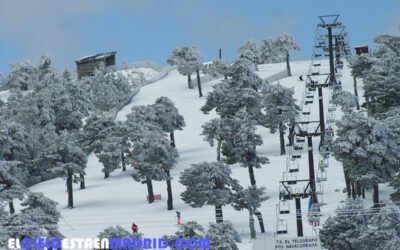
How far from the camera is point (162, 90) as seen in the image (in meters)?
138

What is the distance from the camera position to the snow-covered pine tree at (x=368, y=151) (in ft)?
214

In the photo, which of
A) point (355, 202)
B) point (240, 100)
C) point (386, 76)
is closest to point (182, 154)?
point (240, 100)

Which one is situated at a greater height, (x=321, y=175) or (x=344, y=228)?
(x=321, y=175)

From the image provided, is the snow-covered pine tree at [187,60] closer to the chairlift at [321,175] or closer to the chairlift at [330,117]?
the chairlift at [330,117]

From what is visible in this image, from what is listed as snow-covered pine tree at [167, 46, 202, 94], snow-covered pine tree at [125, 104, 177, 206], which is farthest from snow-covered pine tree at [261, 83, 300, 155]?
snow-covered pine tree at [167, 46, 202, 94]

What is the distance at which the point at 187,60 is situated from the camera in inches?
5448

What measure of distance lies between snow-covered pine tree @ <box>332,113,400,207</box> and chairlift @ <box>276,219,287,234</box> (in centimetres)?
575

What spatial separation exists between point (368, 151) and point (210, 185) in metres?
11.1

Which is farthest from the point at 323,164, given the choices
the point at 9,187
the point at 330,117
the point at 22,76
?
the point at 22,76

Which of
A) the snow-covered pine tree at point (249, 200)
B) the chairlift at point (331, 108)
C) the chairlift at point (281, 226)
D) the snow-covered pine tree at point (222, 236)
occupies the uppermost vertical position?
the chairlift at point (331, 108)

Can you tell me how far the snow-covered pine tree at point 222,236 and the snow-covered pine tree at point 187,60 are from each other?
75189 mm

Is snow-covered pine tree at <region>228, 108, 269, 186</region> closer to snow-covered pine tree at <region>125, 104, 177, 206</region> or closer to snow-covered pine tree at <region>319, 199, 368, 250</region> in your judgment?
snow-covered pine tree at <region>125, 104, 177, 206</region>

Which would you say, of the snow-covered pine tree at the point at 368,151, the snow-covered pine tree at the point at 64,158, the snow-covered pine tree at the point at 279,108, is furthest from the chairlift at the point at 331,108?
the snow-covered pine tree at the point at 368,151

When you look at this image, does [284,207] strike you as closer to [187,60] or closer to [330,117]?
[330,117]
